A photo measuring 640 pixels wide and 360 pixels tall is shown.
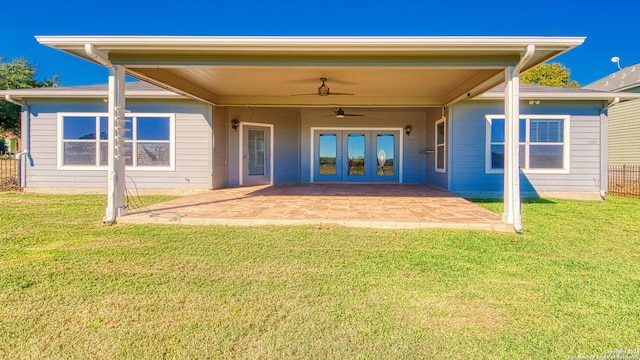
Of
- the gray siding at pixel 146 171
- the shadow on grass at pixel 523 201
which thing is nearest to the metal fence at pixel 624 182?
the shadow on grass at pixel 523 201

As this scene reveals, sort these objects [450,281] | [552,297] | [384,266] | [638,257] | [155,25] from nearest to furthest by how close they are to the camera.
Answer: [552,297] < [450,281] < [384,266] < [638,257] < [155,25]

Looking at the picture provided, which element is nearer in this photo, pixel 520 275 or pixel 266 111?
pixel 520 275

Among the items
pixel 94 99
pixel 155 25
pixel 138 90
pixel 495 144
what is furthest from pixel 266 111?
pixel 155 25

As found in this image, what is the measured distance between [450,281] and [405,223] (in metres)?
1.88

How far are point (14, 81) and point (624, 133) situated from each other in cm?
3198

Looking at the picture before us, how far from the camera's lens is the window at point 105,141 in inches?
336

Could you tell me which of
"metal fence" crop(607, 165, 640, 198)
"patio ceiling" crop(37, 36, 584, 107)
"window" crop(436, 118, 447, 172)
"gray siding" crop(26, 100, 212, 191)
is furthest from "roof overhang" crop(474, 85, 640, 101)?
"gray siding" crop(26, 100, 212, 191)

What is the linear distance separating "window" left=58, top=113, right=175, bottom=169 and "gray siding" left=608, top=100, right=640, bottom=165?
15.0 meters

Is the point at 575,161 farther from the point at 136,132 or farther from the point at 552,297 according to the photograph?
the point at 136,132

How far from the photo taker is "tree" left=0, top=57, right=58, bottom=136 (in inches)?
778

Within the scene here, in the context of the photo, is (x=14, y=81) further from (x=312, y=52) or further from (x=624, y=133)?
(x=624, y=133)

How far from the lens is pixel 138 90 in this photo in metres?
8.30

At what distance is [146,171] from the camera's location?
8.61 m

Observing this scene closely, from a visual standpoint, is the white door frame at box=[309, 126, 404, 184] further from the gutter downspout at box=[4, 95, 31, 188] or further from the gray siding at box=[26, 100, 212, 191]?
the gutter downspout at box=[4, 95, 31, 188]
